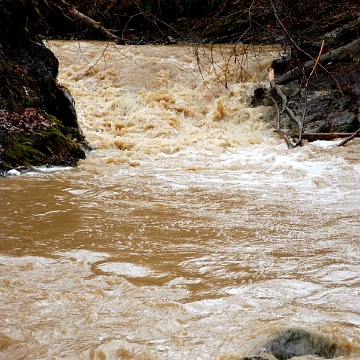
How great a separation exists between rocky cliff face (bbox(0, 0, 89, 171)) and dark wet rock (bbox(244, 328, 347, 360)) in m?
5.84

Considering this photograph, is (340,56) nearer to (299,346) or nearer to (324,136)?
(324,136)

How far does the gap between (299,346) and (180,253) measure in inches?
65.5

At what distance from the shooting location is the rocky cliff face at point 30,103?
7.91 meters

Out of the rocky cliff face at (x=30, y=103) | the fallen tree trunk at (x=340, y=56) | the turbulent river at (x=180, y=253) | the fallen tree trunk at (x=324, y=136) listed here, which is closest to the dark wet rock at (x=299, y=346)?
the turbulent river at (x=180, y=253)

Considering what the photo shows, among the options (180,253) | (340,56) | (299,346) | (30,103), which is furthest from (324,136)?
(299,346)

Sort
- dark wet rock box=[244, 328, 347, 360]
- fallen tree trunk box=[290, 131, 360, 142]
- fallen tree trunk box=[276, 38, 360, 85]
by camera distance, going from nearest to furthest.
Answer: dark wet rock box=[244, 328, 347, 360] → fallen tree trunk box=[290, 131, 360, 142] → fallen tree trunk box=[276, 38, 360, 85]

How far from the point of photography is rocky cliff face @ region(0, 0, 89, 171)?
7.91 metres

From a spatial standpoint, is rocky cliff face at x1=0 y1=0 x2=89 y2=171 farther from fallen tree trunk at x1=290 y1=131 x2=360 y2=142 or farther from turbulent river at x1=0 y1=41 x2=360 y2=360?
fallen tree trunk at x1=290 y1=131 x2=360 y2=142

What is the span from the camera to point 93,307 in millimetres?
2861

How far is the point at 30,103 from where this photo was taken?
8.91 m

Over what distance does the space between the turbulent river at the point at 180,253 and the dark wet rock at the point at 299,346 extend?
0.04 metres

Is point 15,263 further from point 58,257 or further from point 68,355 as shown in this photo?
point 68,355

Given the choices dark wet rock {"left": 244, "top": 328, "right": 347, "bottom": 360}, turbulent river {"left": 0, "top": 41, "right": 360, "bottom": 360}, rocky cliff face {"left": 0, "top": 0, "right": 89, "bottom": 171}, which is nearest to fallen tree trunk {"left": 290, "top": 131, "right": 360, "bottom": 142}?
turbulent river {"left": 0, "top": 41, "right": 360, "bottom": 360}

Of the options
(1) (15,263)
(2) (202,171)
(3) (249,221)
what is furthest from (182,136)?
(1) (15,263)
